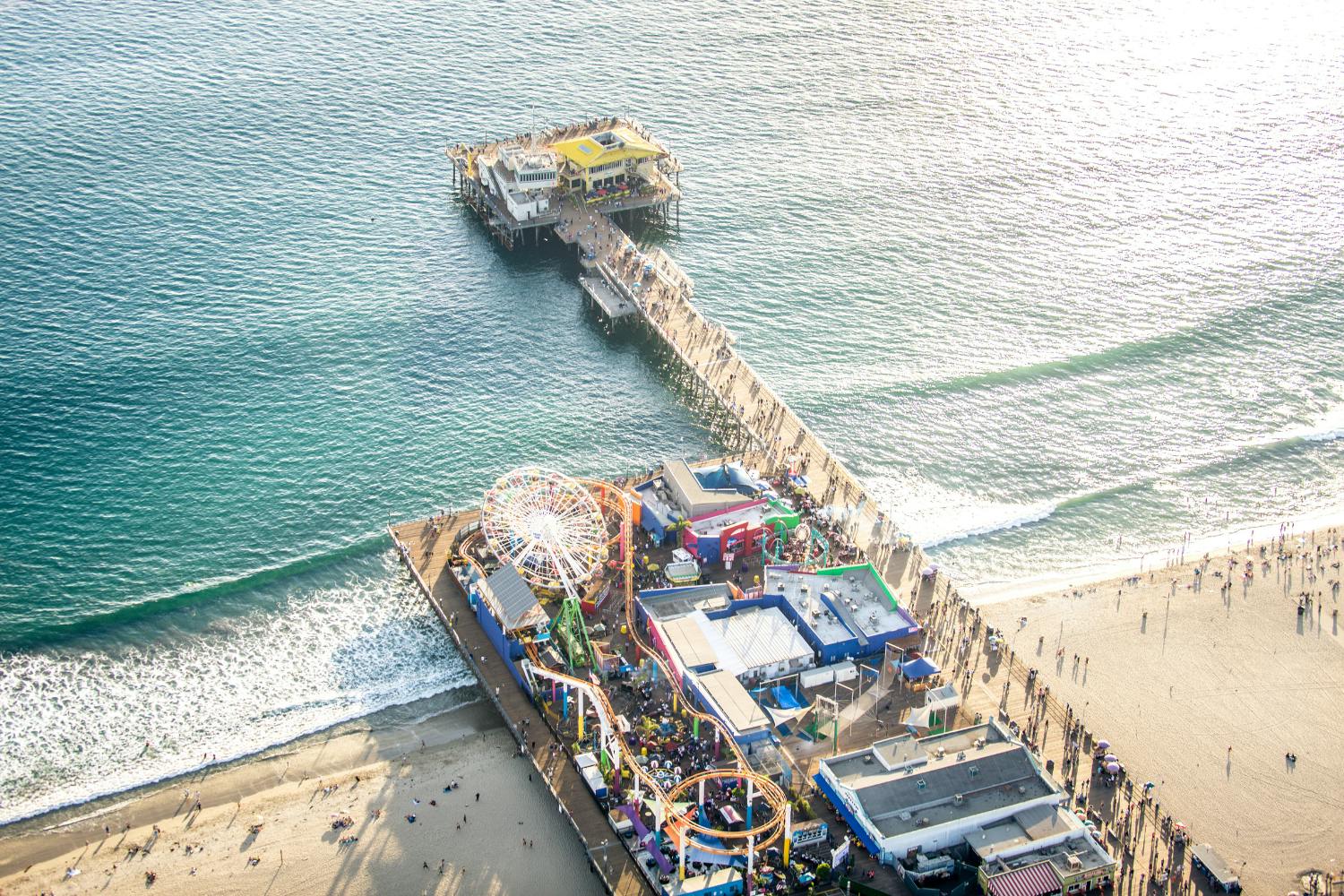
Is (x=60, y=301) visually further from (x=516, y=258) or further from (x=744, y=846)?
(x=744, y=846)

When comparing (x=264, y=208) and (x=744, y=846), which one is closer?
(x=744, y=846)

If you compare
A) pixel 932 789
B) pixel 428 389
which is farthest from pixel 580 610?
pixel 428 389

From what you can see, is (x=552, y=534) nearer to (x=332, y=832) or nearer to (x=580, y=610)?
(x=580, y=610)

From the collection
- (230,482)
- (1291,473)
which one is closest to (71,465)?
(230,482)

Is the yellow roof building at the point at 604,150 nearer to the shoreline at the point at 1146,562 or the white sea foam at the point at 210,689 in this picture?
the white sea foam at the point at 210,689

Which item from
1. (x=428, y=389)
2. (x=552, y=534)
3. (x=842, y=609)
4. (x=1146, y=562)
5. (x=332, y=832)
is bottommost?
(x=332, y=832)

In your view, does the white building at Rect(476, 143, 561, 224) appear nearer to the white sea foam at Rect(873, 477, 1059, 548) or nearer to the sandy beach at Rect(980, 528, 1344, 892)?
the white sea foam at Rect(873, 477, 1059, 548)

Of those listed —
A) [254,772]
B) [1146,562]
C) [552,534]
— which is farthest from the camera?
[1146,562]
